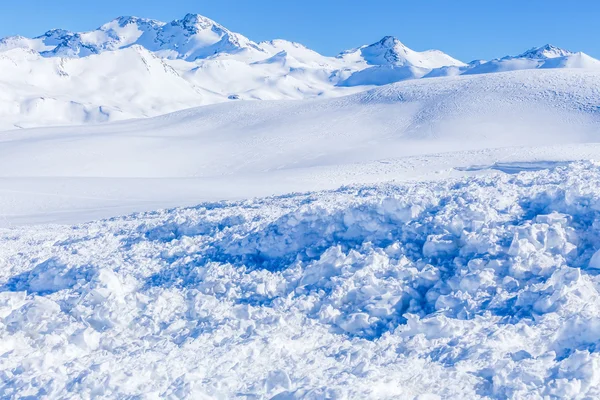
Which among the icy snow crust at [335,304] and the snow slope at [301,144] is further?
the snow slope at [301,144]

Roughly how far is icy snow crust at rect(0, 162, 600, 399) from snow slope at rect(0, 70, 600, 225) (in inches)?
353

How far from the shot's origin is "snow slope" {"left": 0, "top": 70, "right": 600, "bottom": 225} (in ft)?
68.0

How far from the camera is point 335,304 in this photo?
25.0 feet

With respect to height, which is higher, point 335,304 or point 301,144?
point 301,144

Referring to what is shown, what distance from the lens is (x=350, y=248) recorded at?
8648 millimetres

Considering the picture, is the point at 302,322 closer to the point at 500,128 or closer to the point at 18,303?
the point at 18,303

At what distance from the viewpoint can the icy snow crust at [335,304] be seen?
20.2 feet

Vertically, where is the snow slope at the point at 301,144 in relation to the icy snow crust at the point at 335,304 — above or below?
above

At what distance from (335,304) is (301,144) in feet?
92.5

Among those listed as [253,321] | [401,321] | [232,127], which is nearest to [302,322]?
[253,321]

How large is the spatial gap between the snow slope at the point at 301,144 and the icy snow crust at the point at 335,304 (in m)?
8.95

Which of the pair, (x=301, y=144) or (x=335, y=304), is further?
(x=301, y=144)

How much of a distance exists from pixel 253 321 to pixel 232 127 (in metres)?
35.7

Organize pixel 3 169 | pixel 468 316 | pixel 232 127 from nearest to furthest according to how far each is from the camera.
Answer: pixel 468 316 < pixel 3 169 < pixel 232 127
